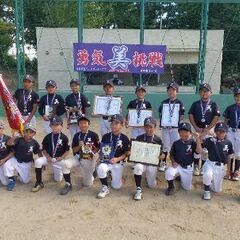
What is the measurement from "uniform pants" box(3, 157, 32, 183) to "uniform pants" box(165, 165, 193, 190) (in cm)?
235

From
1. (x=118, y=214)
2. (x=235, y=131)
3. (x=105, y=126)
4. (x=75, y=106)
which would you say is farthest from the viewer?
(x=105, y=126)

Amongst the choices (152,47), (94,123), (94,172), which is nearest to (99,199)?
(94,172)

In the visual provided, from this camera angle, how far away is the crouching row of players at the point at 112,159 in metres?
6.24

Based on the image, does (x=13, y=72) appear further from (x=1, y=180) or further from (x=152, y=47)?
(x=1, y=180)

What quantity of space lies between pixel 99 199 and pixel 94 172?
0.85 meters

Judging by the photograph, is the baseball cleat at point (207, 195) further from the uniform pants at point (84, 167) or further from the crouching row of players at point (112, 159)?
the uniform pants at point (84, 167)

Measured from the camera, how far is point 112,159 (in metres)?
6.31

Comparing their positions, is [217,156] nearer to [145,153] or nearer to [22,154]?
[145,153]

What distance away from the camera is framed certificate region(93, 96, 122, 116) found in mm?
7512

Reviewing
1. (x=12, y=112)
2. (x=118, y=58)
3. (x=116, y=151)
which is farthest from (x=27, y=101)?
(x=118, y=58)

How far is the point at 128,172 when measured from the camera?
730 cm

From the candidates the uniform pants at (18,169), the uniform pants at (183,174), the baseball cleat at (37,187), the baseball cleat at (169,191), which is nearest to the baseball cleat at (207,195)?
the uniform pants at (183,174)

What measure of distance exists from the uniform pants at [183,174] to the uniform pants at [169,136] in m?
0.89

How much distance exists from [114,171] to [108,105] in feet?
5.28
